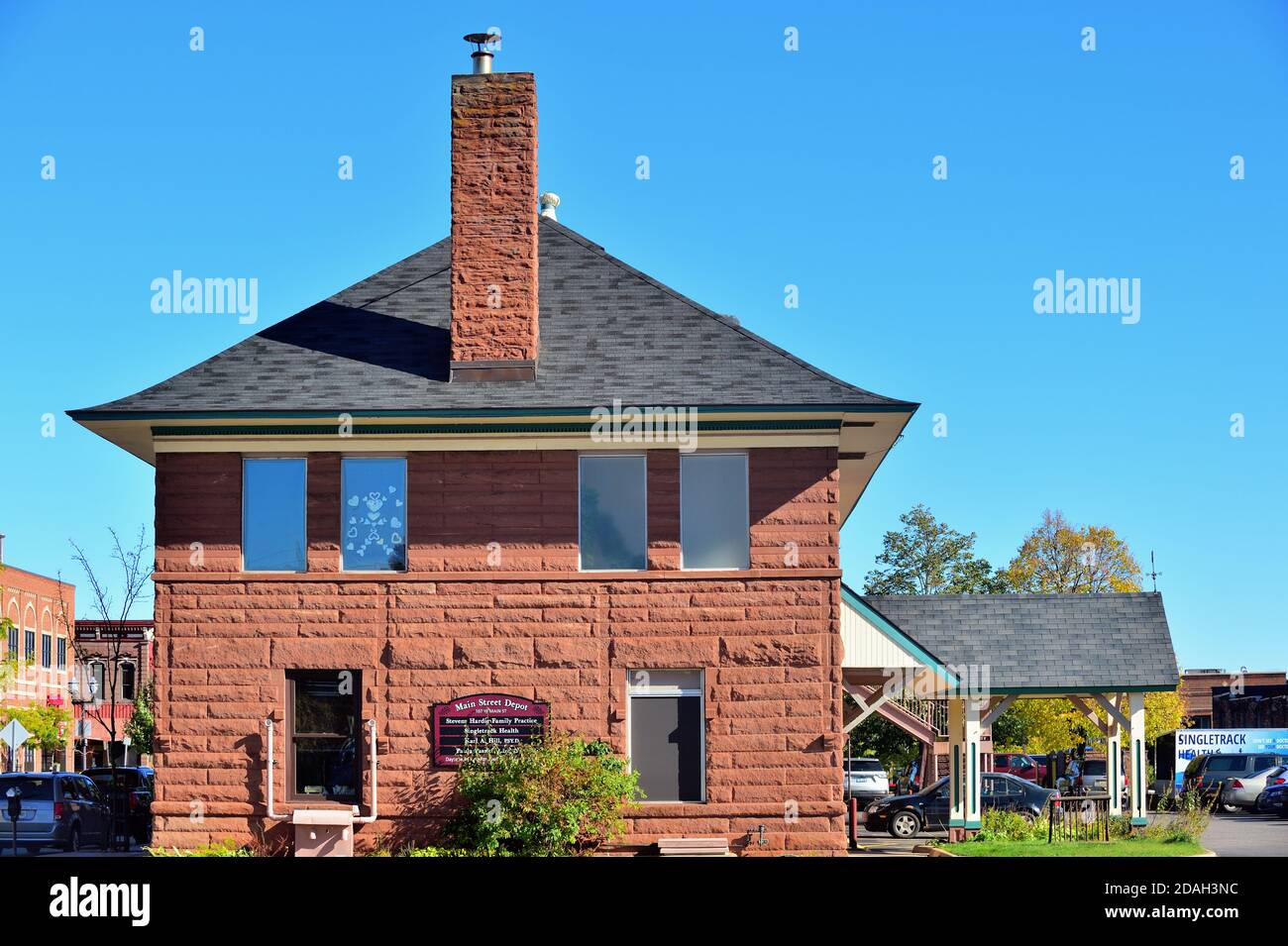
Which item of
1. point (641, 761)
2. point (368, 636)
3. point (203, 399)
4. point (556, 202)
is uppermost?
point (556, 202)

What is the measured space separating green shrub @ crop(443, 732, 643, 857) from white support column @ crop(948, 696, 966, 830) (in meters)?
10.6

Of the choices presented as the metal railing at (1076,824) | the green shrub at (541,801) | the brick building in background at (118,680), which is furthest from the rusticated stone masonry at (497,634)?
the brick building in background at (118,680)

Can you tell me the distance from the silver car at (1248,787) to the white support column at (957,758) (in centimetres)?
2038

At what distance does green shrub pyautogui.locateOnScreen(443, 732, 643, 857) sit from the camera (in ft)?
70.0

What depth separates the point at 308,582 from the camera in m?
23.1

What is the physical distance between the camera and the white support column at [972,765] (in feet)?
99.6

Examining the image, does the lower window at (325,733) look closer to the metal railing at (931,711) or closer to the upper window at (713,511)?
the upper window at (713,511)

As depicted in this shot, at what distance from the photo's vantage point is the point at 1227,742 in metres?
59.0

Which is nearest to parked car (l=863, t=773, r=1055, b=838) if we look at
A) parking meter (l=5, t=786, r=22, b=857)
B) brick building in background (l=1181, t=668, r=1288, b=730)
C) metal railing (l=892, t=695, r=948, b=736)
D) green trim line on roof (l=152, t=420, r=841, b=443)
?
metal railing (l=892, t=695, r=948, b=736)

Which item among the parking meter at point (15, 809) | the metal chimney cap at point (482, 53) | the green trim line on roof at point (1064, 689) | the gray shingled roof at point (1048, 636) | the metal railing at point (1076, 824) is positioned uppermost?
the metal chimney cap at point (482, 53)

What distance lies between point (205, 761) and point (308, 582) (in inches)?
115

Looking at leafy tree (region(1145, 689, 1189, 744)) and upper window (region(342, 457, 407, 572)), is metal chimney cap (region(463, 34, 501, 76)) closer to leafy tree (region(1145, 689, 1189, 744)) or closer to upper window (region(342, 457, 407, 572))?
upper window (region(342, 457, 407, 572))
